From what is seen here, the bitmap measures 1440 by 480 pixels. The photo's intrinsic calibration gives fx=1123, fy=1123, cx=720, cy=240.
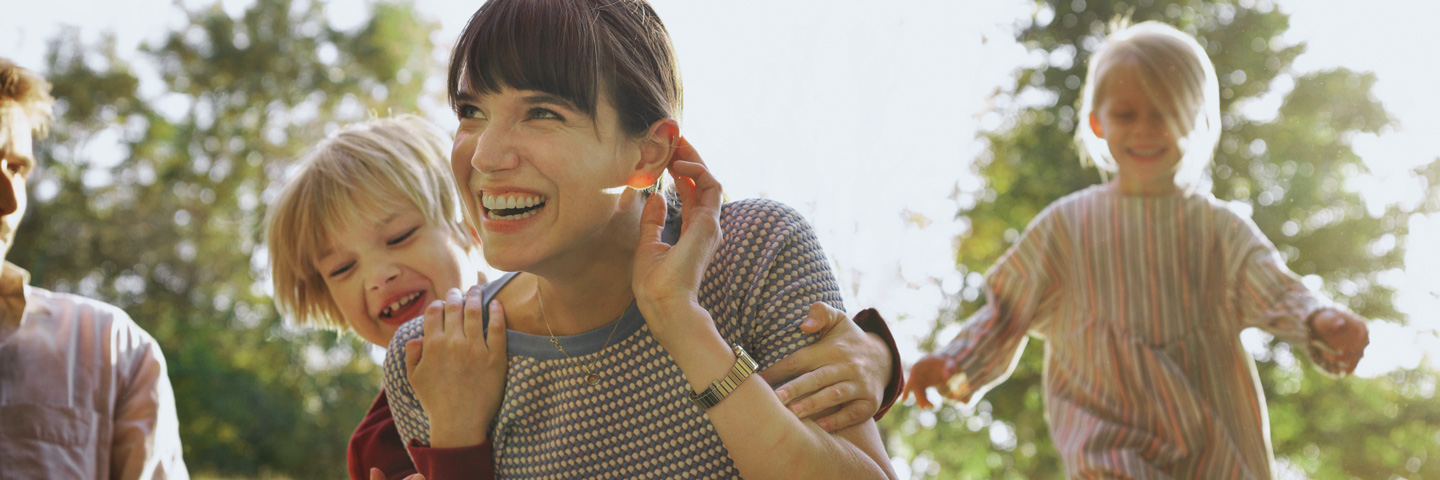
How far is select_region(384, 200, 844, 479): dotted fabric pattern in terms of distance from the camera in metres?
1.48

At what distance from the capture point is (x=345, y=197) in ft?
6.88

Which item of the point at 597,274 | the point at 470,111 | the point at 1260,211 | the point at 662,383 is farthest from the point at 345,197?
the point at 1260,211

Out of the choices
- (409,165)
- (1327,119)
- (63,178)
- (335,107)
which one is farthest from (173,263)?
(1327,119)

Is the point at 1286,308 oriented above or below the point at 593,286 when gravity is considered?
below

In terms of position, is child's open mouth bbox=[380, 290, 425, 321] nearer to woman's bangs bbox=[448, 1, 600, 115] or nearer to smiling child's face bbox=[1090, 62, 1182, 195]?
woman's bangs bbox=[448, 1, 600, 115]

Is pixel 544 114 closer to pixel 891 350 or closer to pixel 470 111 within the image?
pixel 470 111

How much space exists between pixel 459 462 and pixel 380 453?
37 cm

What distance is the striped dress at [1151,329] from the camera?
2.18 meters

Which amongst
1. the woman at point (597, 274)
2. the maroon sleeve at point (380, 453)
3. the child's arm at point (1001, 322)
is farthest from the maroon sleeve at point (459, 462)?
the child's arm at point (1001, 322)

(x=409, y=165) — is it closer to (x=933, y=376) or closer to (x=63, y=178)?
(x=933, y=376)

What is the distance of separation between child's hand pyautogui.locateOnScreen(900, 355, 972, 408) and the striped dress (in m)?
0.01

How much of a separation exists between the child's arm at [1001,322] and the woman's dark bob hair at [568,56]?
1.18 m

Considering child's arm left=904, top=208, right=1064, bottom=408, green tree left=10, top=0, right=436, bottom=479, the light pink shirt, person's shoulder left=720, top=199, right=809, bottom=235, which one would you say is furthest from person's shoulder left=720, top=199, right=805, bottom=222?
green tree left=10, top=0, right=436, bottom=479

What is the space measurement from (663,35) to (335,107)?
26.7 feet
